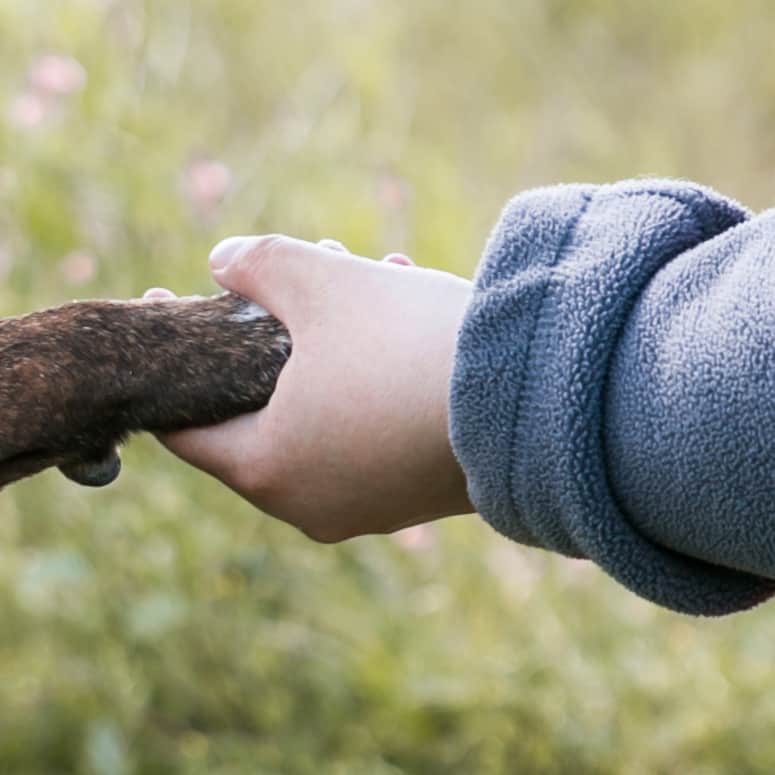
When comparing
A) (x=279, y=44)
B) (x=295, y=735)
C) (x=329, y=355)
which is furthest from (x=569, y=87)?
(x=329, y=355)

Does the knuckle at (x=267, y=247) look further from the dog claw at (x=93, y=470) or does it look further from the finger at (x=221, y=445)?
the dog claw at (x=93, y=470)

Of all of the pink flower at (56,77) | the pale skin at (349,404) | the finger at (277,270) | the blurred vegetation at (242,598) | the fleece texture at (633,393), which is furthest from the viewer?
the pink flower at (56,77)

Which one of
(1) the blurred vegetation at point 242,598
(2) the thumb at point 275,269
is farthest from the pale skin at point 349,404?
(1) the blurred vegetation at point 242,598

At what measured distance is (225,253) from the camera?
1758 millimetres

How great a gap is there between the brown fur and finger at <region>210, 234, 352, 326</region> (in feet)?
0.13

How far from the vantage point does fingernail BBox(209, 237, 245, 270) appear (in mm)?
1748

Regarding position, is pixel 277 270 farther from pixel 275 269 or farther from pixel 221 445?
pixel 221 445

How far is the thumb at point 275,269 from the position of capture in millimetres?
1677

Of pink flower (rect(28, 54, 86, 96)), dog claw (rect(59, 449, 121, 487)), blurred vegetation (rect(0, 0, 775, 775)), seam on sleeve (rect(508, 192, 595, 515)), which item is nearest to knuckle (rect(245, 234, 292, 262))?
dog claw (rect(59, 449, 121, 487))

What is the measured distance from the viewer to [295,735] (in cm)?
325

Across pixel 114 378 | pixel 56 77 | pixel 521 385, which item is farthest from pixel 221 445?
pixel 56 77

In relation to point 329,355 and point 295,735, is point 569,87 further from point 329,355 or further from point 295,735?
point 329,355

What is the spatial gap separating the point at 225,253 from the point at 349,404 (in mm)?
305

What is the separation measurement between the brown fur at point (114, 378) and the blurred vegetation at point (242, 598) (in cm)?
133
